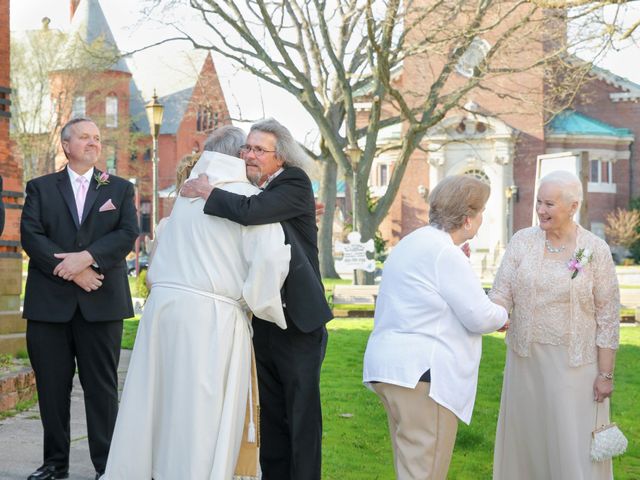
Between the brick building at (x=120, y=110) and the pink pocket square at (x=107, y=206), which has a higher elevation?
the brick building at (x=120, y=110)

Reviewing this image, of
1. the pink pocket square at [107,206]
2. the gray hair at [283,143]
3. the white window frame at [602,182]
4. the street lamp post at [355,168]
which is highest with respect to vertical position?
the white window frame at [602,182]

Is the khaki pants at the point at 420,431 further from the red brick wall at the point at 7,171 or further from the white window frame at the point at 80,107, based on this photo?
the white window frame at the point at 80,107

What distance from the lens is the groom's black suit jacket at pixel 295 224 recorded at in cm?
483

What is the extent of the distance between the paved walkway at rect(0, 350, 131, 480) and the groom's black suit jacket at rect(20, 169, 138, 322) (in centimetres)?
98

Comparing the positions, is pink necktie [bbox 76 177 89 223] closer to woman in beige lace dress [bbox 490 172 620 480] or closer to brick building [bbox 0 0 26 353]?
woman in beige lace dress [bbox 490 172 620 480]

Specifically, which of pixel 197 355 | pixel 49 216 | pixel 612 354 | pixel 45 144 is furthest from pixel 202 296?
pixel 45 144

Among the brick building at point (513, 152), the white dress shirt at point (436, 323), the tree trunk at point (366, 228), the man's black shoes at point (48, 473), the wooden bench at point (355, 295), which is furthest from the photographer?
the brick building at point (513, 152)

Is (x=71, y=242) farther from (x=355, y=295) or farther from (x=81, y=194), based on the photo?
(x=355, y=295)

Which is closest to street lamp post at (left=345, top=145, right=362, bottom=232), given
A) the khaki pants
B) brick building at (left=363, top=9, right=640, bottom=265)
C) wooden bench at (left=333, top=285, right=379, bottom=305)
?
wooden bench at (left=333, top=285, right=379, bottom=305)

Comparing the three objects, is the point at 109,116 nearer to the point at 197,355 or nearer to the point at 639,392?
the point at 639,392

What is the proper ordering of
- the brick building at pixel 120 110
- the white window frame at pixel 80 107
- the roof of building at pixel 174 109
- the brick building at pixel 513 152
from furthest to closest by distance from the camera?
the roof of building at pixel 174 109 → the white window frame at pixel 80 107 → the brick building at pixel 120 110 → the brick building at pixel 513 152

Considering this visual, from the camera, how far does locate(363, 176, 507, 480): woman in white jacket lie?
15.3 ft

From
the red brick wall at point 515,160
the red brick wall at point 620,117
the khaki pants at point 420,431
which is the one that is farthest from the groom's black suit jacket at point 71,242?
the red brick wall at point 620,117

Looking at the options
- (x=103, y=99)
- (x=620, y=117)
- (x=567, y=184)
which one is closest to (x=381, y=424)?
(x=567, y=184)
